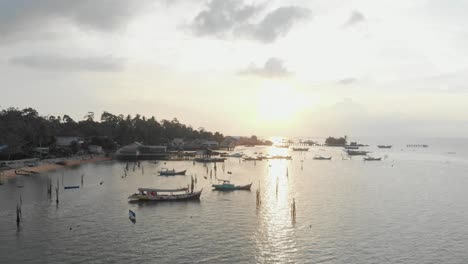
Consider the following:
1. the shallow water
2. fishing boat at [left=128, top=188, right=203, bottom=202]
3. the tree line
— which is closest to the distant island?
the tree line

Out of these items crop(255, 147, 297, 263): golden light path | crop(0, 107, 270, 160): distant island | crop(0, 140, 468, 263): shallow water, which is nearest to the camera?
crop(0, 140, 468, 263): shallow water

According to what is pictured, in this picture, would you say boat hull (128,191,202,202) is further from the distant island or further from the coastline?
the distant island

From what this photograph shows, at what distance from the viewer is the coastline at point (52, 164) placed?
3235 inches

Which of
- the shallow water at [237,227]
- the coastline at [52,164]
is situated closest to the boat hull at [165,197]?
the shallow water at [237,227]

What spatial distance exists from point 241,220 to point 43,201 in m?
28.3

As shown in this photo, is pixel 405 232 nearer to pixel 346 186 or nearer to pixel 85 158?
pixel 346 186

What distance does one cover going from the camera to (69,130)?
Result: 513 ft

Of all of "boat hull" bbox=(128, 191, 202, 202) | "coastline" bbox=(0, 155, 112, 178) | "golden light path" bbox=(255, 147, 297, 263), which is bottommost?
"golden light path" bbox=(255, 147, 297, 263)

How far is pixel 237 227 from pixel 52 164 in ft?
230

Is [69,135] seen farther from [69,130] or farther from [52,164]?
[52,164]

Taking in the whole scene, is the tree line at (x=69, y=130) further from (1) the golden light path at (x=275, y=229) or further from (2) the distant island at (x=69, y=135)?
(1) the golden light path at (x=275, y=229)

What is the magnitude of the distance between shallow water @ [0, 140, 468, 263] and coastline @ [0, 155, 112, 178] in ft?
22.7

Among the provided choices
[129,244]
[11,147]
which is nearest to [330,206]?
[129,244]

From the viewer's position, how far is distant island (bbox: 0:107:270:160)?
339 feet
